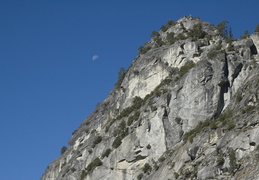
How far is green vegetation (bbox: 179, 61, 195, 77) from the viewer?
96.0 meters

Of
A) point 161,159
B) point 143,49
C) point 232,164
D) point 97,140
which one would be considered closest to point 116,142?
point 97,140

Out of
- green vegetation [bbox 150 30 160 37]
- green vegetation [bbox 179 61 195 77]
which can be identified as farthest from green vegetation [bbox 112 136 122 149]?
green vegetation [bbox 150 30 160 37]

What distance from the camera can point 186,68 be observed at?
A: 97.3 m

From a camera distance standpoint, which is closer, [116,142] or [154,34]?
[116,142]

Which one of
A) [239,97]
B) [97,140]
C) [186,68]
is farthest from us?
[97,140]

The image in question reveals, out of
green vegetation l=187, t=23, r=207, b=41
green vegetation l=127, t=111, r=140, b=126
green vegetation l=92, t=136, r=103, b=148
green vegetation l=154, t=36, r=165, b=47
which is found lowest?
green vegetation l=127, t=111, r=140, b=126

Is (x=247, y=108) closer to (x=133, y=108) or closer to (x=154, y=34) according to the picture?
(x=133, y=108)

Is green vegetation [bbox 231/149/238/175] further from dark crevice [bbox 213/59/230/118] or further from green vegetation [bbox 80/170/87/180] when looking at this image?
green vegetation [bbox 80/170/87/180]

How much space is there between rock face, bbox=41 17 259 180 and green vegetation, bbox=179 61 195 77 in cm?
24

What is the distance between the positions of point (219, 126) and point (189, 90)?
1588 centimetres

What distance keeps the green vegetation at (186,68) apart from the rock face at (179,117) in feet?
0.79

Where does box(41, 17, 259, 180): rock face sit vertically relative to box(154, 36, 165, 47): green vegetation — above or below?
below

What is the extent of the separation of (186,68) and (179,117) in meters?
13.1

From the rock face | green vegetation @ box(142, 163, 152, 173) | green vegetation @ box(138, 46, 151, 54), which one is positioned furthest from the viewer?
green vegetation @ box(138, 46, 151, 54)
